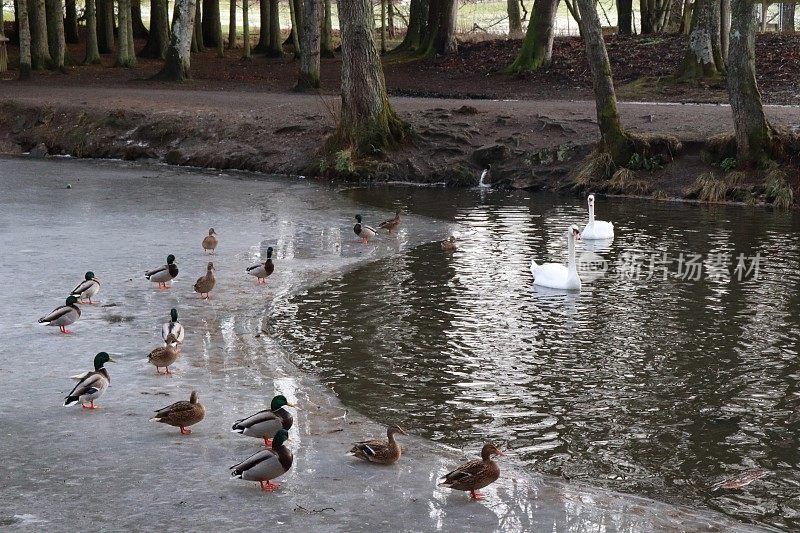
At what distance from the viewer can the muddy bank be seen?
87.6ft

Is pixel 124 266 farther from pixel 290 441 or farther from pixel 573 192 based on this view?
pixel 573 192

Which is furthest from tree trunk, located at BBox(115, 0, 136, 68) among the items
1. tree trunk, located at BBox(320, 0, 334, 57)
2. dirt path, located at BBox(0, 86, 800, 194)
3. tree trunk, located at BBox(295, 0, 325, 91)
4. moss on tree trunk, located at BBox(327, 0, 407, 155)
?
moss on tree trunk, located at BBox(327, 0, 407, 155)

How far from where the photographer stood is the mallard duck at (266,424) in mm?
9273

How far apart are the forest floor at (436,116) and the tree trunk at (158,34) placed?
21.6 ft

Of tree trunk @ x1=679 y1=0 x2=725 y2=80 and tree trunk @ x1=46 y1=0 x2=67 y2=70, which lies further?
tree trunk @ x1=46 y1=0 x2=67 y2=70

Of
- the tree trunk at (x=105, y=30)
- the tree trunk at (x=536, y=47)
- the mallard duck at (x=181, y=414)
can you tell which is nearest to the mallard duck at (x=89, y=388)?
the mallard duck at (x=181, y=414)

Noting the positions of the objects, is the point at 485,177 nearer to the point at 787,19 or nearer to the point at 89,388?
the point at 89,388

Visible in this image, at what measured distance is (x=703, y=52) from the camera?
37000 millimetres

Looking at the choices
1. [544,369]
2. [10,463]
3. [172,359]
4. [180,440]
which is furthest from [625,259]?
[10,463]

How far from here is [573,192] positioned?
2705 centimetres

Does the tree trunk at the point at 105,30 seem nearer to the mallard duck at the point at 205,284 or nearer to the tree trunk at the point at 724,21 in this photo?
the tree trunk at the point at 724,21

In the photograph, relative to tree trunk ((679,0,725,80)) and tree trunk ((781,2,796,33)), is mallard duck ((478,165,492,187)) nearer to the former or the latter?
tree trunk ((679,0,725,80))

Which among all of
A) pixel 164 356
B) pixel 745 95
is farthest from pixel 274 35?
pixel 164 356

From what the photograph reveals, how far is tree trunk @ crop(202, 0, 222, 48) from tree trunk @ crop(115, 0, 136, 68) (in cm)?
895
